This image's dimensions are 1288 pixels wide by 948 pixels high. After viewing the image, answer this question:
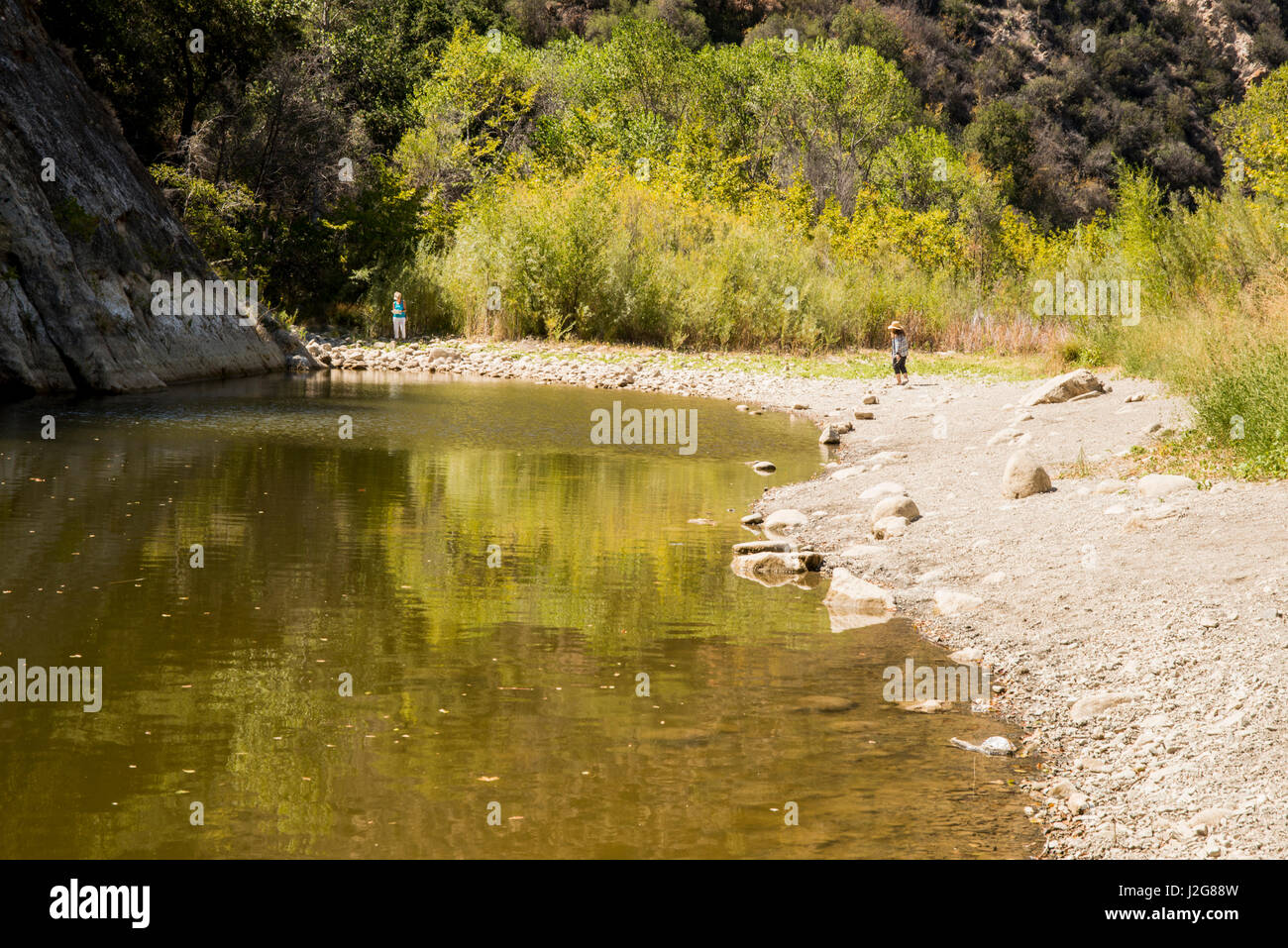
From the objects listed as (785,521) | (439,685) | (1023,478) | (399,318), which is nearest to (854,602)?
(785,521)

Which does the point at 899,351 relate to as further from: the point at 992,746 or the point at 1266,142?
the point at 992,746

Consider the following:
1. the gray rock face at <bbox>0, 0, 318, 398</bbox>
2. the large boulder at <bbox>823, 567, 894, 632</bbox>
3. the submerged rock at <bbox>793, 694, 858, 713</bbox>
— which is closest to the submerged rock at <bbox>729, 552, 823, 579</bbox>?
the large boulder at <bbox>823, 567, 894, 632</bbox>

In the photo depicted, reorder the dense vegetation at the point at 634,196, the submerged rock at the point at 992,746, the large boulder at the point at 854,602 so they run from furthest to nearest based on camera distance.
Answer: the dense vegetation at the point at 634,196
the large boulder at the point at 854,602
the submerged rock at the point at 992,746

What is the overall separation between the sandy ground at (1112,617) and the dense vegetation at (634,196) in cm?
226

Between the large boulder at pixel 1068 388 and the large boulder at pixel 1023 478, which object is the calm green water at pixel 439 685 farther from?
the large boulder at pixel 1068 388

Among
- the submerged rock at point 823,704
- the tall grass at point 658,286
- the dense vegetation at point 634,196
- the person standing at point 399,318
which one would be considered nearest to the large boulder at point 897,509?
the dense vegetation at point 634,196

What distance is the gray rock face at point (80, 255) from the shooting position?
22.1 meters

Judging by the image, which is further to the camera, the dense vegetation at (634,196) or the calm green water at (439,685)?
the dense vegetation at (634,196)

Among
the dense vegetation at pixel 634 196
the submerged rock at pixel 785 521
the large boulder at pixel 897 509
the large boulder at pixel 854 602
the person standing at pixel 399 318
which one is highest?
the dense vegetation at pixel 634 196

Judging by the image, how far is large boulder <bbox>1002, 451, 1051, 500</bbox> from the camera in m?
11.7

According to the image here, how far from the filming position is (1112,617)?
7.70m

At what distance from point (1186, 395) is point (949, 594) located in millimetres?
7465

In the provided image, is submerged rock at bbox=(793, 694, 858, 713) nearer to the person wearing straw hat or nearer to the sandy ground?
the sandy ground

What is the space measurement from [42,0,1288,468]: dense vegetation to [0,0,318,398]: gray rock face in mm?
6759
